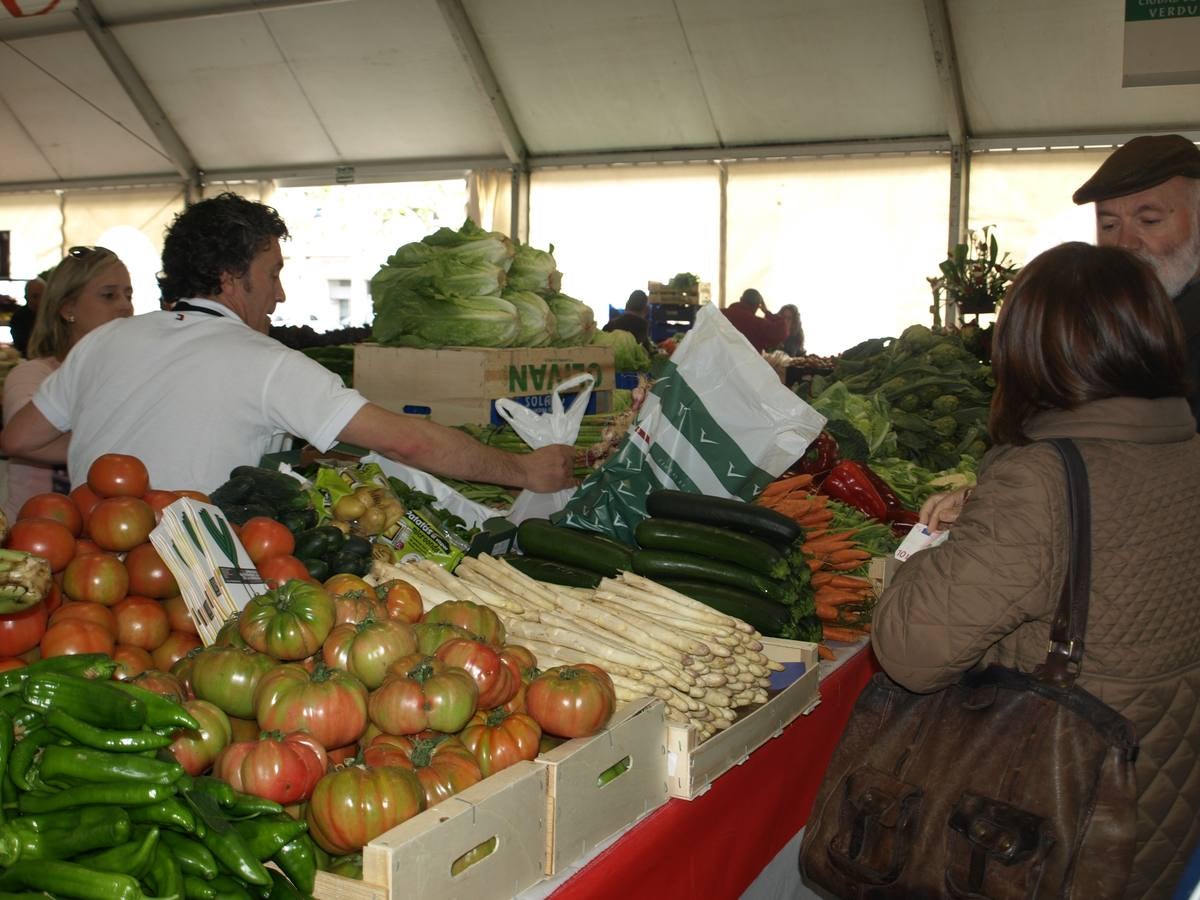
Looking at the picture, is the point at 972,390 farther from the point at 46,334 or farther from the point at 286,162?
the point at 286,162

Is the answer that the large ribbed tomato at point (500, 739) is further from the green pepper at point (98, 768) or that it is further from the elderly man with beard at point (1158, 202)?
the elderly man with beard at point (1158, 202)

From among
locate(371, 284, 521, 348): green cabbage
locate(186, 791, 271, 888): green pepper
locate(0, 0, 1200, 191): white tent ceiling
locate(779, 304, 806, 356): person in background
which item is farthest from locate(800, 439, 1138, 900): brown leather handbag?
locate(779, 304, 806, 356): person in background

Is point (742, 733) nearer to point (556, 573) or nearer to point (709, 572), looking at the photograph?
point (709, 572)

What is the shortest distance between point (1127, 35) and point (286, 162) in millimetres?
12303

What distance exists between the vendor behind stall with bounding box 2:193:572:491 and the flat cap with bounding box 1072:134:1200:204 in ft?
6.71

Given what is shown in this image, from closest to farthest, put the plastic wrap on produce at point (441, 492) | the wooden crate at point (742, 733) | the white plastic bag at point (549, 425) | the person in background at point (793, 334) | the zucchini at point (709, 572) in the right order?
the wooden crate at point (742, 733), the zucchini at point (709, 572), the plastic wrap on produce at point (441, 492), the white plastic bag at point (549, 425), the person in background at point (793, 334)

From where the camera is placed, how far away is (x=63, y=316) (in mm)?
4469

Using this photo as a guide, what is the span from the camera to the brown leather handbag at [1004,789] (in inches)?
74.6

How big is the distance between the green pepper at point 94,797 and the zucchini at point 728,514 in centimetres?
194

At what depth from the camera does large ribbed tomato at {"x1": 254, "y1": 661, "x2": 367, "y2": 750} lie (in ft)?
5.50

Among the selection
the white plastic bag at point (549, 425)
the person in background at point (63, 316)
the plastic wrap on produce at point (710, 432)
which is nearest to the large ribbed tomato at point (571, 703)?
the plastic wrap on produce at point (710, 432)

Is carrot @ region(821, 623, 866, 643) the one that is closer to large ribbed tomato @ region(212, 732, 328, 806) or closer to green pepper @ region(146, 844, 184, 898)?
large ribbed tomato @ region(212, 732, 328, 806)

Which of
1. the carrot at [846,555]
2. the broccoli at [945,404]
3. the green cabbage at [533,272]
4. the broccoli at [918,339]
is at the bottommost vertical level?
the carrot at [846,555]

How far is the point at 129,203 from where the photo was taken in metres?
16.7
